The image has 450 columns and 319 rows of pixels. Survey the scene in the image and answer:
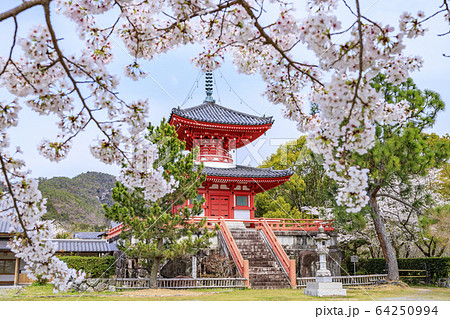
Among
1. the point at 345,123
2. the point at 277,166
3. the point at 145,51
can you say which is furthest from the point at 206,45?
the point at 277,166

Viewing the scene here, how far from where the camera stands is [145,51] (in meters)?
4.40

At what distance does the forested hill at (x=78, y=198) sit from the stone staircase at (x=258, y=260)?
26042 millimetres

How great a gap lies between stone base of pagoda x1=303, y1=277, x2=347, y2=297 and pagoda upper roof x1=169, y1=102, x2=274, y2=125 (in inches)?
345

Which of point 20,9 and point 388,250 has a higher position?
point 20,9

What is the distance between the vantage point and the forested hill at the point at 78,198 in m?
42.0

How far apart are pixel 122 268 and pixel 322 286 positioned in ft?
26.0

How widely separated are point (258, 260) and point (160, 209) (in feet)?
13.8

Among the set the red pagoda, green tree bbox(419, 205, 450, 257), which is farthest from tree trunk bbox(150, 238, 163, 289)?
green tree bbox(419, 205, 450, 257)

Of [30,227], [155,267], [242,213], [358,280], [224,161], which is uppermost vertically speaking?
[224,161]

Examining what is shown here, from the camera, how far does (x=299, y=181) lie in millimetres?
23234

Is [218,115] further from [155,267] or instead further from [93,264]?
[155,267]

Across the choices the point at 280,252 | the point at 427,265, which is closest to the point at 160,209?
the point at 280,252

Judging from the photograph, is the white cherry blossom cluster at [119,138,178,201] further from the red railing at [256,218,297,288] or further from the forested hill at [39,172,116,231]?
the forested hill at [39,172,116,231]

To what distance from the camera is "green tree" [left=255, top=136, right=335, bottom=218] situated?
76.6 feet
